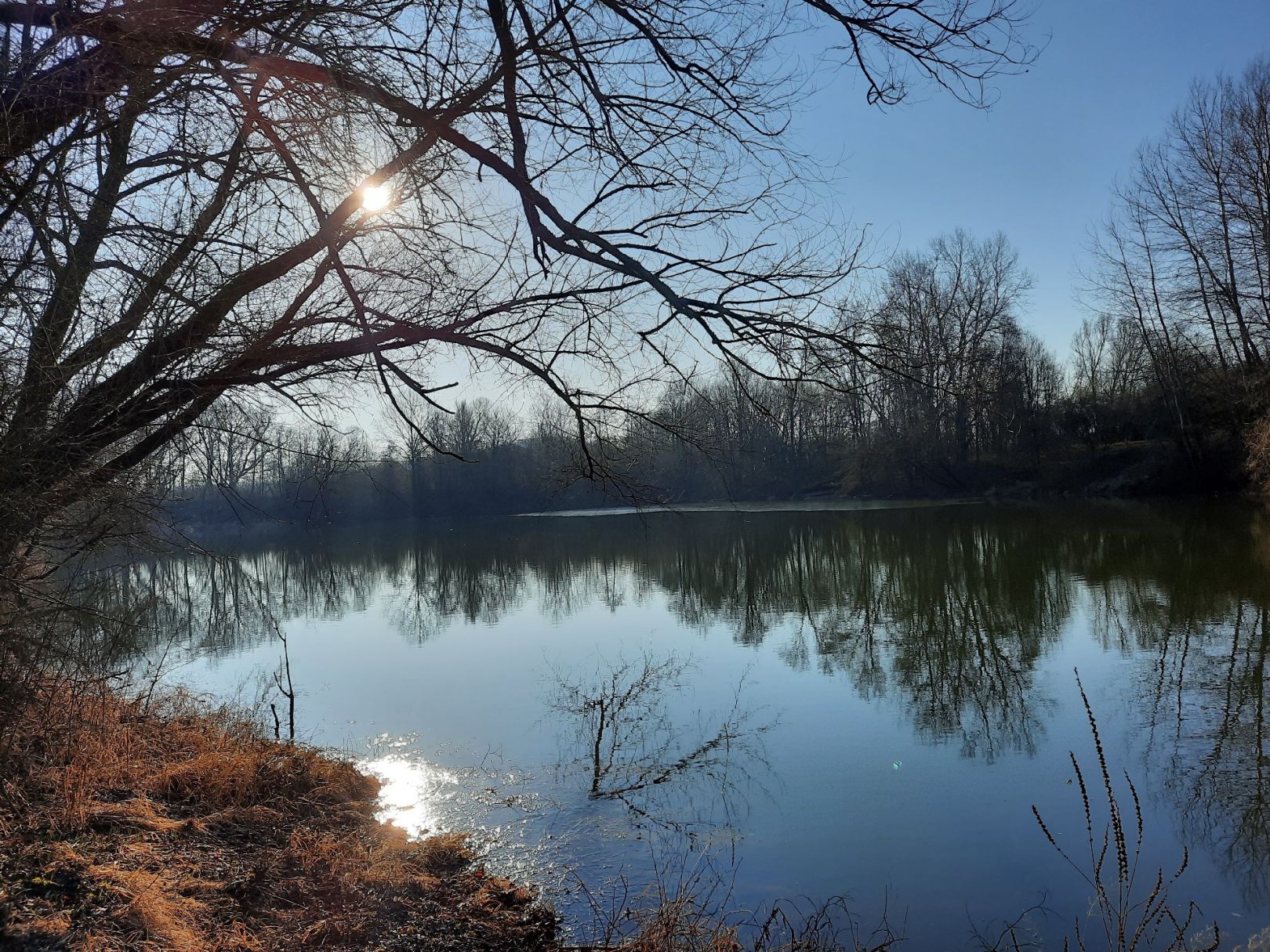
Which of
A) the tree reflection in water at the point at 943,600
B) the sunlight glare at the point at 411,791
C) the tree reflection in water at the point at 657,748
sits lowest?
the sunlight glare at the point at 411,791

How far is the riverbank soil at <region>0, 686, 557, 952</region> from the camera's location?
136 inches

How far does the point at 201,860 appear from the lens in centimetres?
460

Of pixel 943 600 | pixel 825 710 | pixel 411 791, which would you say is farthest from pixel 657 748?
pixel 943 600

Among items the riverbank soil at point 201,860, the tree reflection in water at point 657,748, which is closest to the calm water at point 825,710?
the tree reflection in water at point 657,748

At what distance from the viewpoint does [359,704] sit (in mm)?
11023

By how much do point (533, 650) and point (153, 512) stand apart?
884 centimetres

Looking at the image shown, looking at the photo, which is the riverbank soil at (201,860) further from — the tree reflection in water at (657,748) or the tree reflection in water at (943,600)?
the tree reflection in water at (657,748)

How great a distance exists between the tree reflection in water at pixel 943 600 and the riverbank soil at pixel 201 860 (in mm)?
1335

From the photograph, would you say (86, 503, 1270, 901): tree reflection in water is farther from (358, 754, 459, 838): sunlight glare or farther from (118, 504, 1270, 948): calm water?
(358, 754, 459, 838): sunlight glare

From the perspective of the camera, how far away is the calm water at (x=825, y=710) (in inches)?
223

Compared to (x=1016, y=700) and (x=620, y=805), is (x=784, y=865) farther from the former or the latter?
(x=1016, y=700)

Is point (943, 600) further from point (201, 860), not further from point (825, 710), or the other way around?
point (201, 860)

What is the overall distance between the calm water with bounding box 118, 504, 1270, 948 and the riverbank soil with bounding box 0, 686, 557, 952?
681 mm

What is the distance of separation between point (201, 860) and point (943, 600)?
41.8ft
